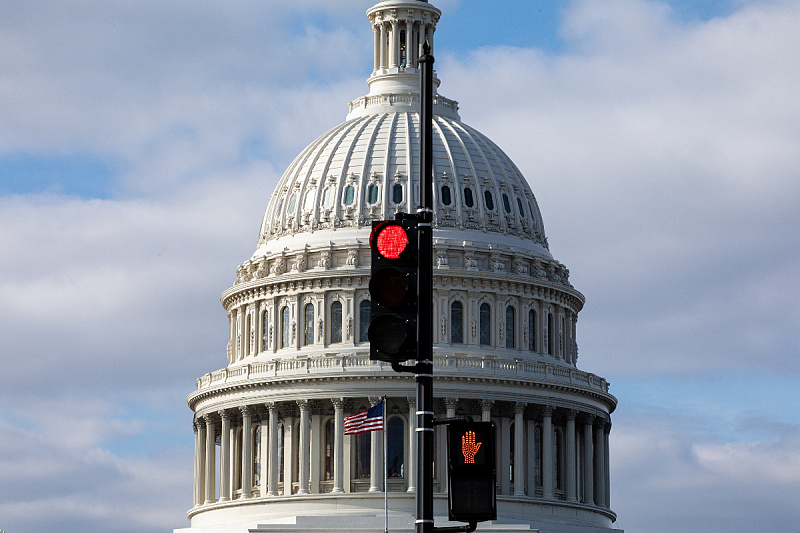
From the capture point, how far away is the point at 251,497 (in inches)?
3905

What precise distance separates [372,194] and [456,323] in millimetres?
9461

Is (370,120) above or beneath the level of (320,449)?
above

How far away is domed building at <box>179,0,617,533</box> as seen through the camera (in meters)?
96.2

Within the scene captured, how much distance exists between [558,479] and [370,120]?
25.7 metres

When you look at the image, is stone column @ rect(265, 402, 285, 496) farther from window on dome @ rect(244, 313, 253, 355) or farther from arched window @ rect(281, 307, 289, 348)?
window on dome @ rect(244, 313, 253, 355)

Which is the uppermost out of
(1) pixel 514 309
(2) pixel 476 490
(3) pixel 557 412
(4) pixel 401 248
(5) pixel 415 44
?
(5) pixel 415 44

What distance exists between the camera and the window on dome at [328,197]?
103375mm

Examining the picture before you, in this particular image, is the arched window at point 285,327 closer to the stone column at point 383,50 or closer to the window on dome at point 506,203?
the window on dome at point 506,203

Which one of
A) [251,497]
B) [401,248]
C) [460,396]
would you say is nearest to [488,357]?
[460,396]

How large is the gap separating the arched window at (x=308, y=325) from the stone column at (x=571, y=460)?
Result: 52.6ft

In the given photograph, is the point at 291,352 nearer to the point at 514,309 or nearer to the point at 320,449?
the point at 320,449

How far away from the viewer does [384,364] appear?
96000mm

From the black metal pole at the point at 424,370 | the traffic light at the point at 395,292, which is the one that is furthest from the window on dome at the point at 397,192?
the traffic light at the point at 395,292

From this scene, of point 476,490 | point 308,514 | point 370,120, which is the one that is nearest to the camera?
point 476,490
